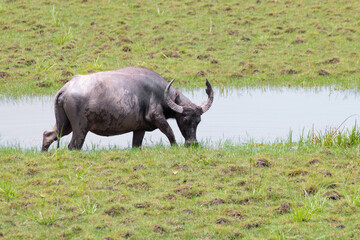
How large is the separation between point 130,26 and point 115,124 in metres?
10.5

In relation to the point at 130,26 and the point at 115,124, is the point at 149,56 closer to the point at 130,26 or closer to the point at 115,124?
the point at 130,26

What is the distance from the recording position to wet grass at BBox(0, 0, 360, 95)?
15.8m

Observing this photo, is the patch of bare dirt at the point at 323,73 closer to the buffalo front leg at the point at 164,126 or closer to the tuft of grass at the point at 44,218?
the buffalo front leg at the point at 164,126

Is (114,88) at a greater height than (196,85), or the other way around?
(114,88)

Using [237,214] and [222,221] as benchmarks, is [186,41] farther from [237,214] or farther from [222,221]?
[222,221]

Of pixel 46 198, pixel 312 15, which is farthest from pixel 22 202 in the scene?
pixel 312 15

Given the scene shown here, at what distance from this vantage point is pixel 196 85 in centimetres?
1516

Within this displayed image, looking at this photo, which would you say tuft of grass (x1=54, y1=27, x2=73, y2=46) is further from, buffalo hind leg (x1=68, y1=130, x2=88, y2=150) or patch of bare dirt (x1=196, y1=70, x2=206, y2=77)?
buffalo hind leg (x1=68, y1=130, x2=88, y2=150)

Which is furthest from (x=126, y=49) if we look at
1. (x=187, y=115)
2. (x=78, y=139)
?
(x=78, y=139)

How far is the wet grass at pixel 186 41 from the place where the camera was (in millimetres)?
15789

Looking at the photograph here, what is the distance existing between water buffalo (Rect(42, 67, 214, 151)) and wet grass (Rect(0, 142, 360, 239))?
0.46 metres

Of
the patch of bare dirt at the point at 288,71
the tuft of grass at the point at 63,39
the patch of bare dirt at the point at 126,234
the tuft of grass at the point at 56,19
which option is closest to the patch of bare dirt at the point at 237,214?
the patch of bare dirt at the point at 126,234

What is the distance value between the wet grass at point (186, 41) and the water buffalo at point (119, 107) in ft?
17.9

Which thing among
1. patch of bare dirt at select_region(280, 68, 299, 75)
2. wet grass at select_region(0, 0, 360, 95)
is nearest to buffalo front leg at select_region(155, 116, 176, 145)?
wet grass at select_region(0, 0, 360, 95)
